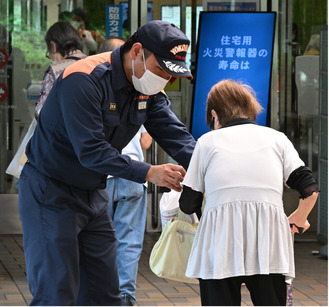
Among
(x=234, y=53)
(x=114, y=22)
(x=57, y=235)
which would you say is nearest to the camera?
(x=57, y=235)

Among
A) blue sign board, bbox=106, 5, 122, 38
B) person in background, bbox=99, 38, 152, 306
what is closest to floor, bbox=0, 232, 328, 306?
person in background, bbox=99, 38, 152, 306

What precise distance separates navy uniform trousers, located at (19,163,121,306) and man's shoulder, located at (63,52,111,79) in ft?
1.66

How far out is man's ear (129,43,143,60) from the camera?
13.6ft

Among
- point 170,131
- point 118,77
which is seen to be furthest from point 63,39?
point 118,77

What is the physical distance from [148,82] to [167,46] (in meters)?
0.22

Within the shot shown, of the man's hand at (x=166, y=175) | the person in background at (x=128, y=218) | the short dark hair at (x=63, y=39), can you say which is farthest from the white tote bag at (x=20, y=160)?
the man's hand at (x=166, y=175)

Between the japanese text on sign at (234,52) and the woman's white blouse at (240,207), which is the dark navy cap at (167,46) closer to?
the woman's white blouse at (240,207)

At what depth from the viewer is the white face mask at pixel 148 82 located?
4.17 m

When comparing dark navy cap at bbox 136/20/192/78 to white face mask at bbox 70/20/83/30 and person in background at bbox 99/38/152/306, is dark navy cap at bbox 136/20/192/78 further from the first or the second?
white face mask at bbox 70/20/83/30

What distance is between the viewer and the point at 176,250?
4.82 meters

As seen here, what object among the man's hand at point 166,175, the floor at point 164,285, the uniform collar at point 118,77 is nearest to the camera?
the man's hand at point 166,175

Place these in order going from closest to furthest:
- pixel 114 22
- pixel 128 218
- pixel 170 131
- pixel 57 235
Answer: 1. pixel 57 235
2. pixel 170 131
3. pixel 128 218
4. pixel 114 22

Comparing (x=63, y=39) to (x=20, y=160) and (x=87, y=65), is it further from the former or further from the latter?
(x=87, y=65)

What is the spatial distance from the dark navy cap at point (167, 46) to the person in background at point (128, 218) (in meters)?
2.06
